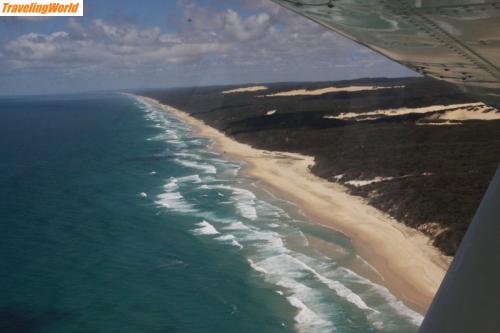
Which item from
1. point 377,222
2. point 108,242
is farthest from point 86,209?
point 377,222

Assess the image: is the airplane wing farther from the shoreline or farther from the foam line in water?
the shoreline

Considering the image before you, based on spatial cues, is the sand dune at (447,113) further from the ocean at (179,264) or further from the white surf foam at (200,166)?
the ocean at (179,264)

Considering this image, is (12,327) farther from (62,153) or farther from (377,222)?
(62,153)

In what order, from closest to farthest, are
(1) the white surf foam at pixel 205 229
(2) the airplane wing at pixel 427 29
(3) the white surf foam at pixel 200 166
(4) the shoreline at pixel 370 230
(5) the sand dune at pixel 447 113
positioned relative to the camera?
(2) the airplane wing at pixel 427 29, (4) the shoreline at pixel 370 230, (1) the white surf foam at pixel 205 229, (3) the white surf foam at pixel 200 166, (5) the sand dune at pixel 447 113

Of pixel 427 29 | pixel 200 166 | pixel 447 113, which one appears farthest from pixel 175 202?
pixel 447 113

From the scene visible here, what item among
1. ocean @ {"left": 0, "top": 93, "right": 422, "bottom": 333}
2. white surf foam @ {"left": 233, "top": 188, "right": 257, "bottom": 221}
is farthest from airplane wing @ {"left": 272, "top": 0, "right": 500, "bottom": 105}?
white surf foam @ {"left": 233, "top": 188, "right": 257, "bottom": 221}

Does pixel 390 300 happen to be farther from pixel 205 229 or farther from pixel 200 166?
pixel 200 166

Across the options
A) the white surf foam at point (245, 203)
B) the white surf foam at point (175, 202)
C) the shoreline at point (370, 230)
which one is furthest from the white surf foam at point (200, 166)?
the white surf foam at point (245, 203)
